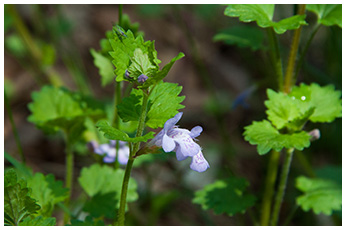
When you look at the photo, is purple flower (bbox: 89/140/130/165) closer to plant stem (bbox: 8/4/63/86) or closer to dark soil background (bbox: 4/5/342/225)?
dark soil background (bbox: 4/5/342/225)

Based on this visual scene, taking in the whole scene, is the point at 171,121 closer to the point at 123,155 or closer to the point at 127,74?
the point at 127,74

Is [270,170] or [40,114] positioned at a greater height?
[40,114]

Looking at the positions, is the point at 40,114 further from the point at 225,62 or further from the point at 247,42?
the point at 225,62

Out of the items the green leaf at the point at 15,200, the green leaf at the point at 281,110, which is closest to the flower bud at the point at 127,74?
the green leaf at the point at 15,200

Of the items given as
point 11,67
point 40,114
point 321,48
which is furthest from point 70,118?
point 321,48

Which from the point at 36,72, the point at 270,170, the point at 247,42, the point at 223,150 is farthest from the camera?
the point at 36,72

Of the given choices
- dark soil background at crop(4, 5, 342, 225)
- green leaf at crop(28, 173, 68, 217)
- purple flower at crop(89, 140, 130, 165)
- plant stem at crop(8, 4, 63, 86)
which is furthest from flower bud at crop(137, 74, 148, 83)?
plant stem at crop(8, 4, 63, 86)

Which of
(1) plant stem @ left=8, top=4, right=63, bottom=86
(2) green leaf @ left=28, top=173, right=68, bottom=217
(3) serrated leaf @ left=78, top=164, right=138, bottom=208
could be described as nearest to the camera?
(2) green leaf @ left=28, top=173, right=68, bottom=217
